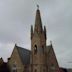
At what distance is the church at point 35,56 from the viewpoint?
6406cm

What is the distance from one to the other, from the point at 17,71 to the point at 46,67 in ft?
25.4

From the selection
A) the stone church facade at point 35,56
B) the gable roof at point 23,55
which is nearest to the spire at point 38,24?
the stone church facade at point 35,56

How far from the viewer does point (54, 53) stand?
7100cm

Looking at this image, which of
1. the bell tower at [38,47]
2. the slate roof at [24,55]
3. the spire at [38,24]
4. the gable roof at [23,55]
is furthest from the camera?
the slate roof at [24,55]

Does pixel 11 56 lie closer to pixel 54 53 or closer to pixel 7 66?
pixel 7 66

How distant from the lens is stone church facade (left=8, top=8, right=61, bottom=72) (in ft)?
210

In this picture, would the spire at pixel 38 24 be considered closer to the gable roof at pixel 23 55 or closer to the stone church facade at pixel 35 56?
the stone church facade at pixel 35 56

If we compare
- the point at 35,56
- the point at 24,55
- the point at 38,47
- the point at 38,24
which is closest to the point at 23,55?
the point at 24,55

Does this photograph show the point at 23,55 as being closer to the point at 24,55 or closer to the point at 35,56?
the point at 24,55

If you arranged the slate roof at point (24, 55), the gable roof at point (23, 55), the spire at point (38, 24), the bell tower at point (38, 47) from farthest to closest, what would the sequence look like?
the slate roof at point (24, 55) → the gable roof at point (23, 55) → the spire at point (38, 24) → the bell tower at point (38, 47)

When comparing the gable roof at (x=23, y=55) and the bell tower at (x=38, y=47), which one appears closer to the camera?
the bell tower at (x=38, y=47)

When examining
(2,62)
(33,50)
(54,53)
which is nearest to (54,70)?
(54,53)

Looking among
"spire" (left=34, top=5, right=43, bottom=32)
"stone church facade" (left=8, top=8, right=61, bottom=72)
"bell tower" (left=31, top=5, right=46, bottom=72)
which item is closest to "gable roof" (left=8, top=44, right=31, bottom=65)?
"stone church facade" (left=8, top=8, right=61, bottom=72)

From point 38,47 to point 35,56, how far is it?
245 cm
